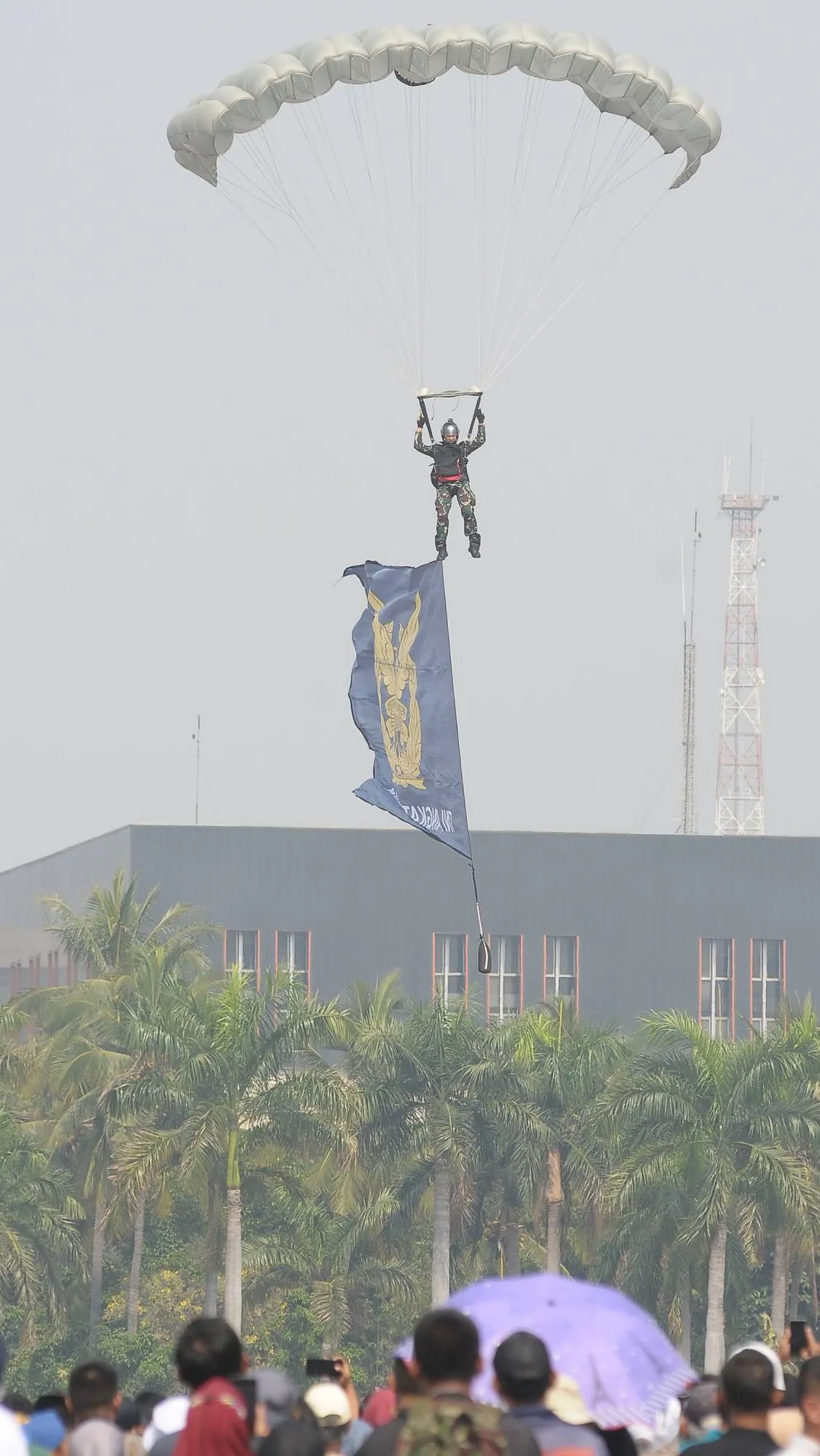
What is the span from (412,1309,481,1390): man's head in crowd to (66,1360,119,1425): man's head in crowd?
3.22 m

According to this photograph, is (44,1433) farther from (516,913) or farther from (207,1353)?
(516,913)

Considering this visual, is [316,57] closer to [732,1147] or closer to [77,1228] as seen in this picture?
[732,1147]

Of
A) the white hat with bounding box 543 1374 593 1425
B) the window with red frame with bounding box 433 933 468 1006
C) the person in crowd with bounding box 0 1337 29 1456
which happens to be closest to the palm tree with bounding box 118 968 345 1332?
the window with red frame with bounding box 433 933 468 1006

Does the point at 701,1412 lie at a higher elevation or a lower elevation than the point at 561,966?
higher

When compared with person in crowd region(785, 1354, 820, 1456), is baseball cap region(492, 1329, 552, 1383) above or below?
above

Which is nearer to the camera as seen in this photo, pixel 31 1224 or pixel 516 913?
pixel 31 1224

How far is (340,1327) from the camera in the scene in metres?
62.6

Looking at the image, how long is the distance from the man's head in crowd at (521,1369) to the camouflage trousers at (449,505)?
22937mm

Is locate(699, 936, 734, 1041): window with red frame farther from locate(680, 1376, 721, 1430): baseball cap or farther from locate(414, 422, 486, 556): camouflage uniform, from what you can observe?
locate(680, 1376, 721, 1430): baseball cap

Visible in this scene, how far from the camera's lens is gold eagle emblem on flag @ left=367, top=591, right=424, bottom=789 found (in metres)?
33.8

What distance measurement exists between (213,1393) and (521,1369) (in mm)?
1211

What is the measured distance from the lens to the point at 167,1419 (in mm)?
13328

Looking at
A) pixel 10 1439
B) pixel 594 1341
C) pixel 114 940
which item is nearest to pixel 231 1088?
pixel 114 940

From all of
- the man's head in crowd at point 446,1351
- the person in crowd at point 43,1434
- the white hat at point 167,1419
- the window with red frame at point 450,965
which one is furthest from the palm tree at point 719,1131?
the man's head in crowd at point 446,1351
